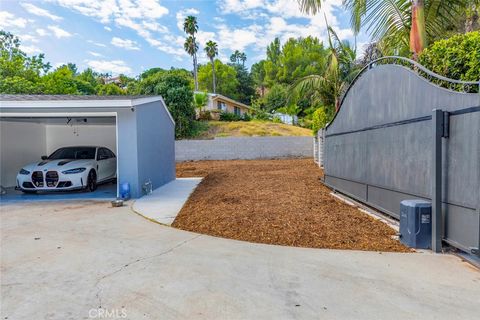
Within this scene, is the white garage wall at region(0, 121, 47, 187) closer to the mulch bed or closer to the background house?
the mulch bed

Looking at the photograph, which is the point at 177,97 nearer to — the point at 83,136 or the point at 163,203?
the point at 83,136

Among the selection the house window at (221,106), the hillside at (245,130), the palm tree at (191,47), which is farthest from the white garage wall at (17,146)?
the palm tree at (191,47)

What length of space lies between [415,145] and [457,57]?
4.97 ft

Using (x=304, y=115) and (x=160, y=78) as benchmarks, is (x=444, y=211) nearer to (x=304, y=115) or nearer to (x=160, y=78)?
(x=160, y=78)

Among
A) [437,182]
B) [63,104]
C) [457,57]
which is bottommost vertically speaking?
[437,182]

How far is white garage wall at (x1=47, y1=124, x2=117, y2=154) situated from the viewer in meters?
12.9

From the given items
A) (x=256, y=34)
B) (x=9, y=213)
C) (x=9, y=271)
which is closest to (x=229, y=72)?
(x=256, y=34)

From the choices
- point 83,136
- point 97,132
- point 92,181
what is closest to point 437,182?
point 92,181

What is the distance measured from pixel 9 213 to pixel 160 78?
18.6 m

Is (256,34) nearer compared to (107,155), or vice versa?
(107,155)

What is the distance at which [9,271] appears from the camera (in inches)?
140

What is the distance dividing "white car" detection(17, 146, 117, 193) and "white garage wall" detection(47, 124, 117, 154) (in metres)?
3.33

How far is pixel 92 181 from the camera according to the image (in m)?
9.45

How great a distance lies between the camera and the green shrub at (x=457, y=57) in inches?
182
